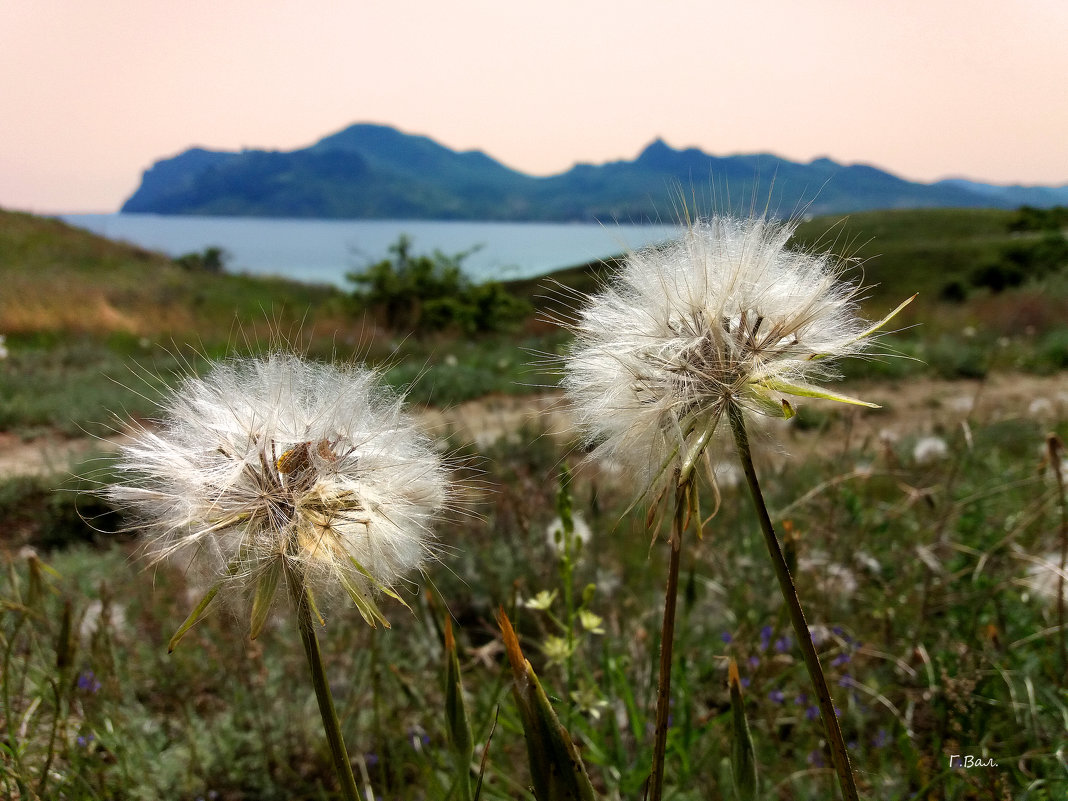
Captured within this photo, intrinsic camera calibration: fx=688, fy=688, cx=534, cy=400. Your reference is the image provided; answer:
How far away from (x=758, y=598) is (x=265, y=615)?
256cm

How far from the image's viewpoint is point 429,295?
19.0 meters

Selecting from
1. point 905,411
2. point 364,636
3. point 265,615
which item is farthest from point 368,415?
point 905,411

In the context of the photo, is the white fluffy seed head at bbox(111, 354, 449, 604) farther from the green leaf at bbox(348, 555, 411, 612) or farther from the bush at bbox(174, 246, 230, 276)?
the bush at bbox(174, 246, 230, 276)

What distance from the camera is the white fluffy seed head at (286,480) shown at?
3.21 ft

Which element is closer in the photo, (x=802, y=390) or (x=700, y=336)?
(x=802, y=390)

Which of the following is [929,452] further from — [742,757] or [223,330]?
[223,330]

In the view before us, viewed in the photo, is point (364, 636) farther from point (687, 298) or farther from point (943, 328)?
point (943, 328)

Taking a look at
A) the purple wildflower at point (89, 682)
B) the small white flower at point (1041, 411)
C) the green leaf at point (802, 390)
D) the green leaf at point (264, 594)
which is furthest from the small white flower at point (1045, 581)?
the small white flower at point (1041, 411)

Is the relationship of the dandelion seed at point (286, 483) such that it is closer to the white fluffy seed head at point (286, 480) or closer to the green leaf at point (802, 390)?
the white fluffy seed head at point (286, 480)

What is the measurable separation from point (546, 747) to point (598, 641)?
2.44 meters

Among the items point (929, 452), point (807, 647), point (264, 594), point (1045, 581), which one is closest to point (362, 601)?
point (264, 594)

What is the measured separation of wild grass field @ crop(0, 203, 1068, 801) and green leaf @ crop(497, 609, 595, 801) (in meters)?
0.17

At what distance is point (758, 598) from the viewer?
9.87 ft

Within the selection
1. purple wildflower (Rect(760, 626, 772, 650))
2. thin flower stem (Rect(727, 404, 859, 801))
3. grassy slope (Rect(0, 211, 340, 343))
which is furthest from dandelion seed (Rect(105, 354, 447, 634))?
grassy slope (Rect(0, 211, 340, 343))
